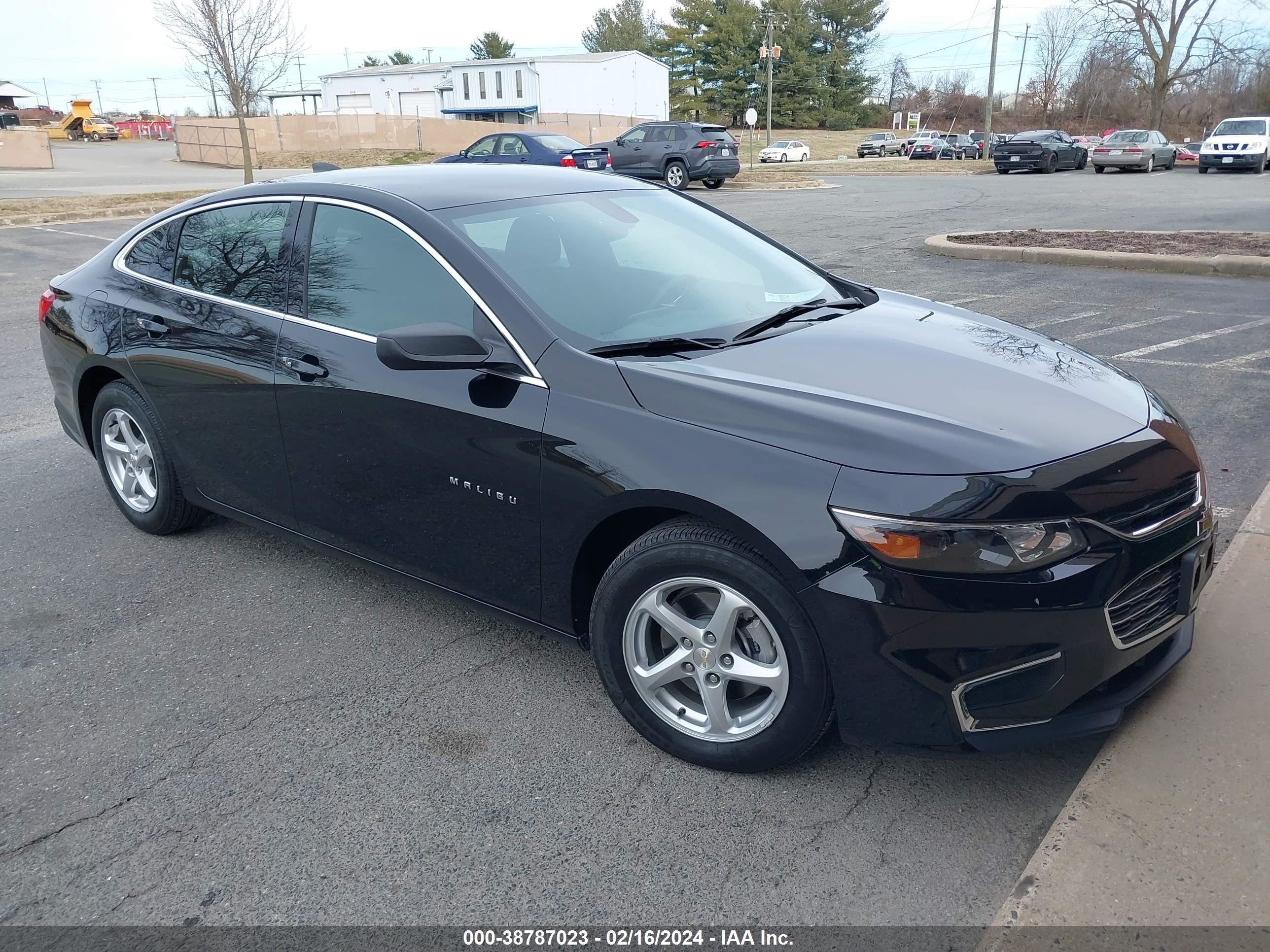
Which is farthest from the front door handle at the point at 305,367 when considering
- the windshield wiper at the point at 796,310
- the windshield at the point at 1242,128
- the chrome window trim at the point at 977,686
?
the windshield at the point at 1242,128

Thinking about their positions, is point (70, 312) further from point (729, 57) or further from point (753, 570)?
point (729, 57)

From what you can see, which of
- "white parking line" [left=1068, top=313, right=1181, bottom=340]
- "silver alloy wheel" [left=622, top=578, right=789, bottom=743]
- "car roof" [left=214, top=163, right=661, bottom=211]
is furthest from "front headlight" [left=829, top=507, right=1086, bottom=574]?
"white parking line" [left=1068, top=313, right=1181, bottom=340]

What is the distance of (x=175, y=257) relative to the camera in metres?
4.35

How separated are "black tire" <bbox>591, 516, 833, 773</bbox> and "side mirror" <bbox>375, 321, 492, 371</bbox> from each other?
30.2 inches

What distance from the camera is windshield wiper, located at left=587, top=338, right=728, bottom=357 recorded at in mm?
3111

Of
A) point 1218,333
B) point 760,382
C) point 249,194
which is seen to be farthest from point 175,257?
point 1218,333

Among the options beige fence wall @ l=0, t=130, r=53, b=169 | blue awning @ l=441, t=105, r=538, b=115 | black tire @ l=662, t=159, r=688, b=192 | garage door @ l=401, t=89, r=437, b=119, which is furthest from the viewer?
garage door @ l=401, t=89, r=437, b=119

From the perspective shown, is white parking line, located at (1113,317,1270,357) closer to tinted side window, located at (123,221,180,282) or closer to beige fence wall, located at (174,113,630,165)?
tinted side window, located at (123,221,180,282)

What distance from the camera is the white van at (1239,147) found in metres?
32.6

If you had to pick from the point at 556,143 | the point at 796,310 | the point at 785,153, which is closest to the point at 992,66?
the point at 785,153

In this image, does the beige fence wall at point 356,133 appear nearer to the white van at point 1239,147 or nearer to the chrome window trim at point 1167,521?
the white van at point 1239,147

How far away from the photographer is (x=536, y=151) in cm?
2431

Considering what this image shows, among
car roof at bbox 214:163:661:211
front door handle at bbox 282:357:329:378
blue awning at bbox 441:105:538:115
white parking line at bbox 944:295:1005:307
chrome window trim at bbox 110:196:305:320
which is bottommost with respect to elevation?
white parking line at bbox 944:295:1005:307

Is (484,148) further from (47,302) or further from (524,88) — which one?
(524,88)
